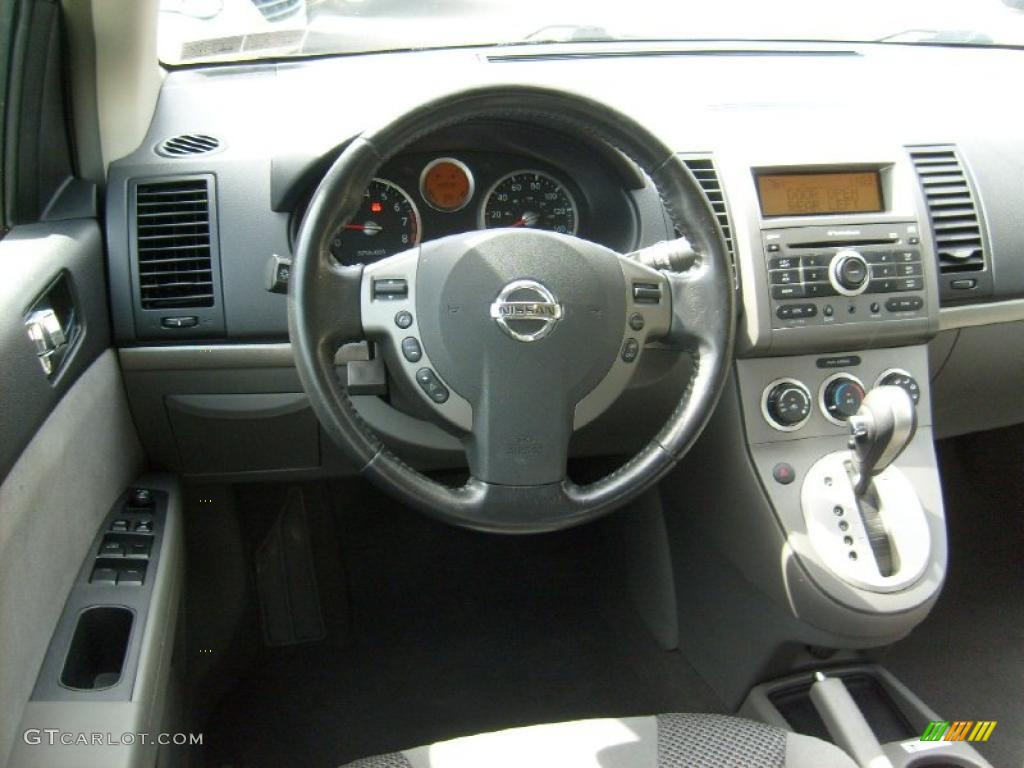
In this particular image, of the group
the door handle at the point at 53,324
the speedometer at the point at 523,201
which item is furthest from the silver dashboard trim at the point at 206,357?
the speedometer at the point at 523,201

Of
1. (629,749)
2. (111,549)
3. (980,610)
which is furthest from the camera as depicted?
(980,610)

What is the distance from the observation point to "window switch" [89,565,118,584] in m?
1.41

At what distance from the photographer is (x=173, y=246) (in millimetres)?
1560

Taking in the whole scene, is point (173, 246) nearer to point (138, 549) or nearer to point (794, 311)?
point (138, 549)

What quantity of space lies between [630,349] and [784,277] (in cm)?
38

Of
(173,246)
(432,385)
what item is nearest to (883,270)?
(432,385)

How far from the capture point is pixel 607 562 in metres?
2.33

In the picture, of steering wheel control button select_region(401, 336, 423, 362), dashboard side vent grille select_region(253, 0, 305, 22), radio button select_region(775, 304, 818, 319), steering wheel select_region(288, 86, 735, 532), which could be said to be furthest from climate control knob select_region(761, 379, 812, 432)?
dashboard side vent grille select_region(253, 0, 305, 22)

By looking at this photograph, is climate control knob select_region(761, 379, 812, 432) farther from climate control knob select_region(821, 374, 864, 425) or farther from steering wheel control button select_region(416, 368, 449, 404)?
steering wheel control button select_region(416, 368, 449, 404)

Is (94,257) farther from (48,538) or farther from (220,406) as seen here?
(48,538)

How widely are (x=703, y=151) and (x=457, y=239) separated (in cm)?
59

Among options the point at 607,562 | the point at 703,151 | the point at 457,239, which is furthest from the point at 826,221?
the point at 607,562

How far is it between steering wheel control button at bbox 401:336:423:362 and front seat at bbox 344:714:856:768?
51 cm

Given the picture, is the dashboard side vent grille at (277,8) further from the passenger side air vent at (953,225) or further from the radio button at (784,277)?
the passenger side air vent at (953,225)
